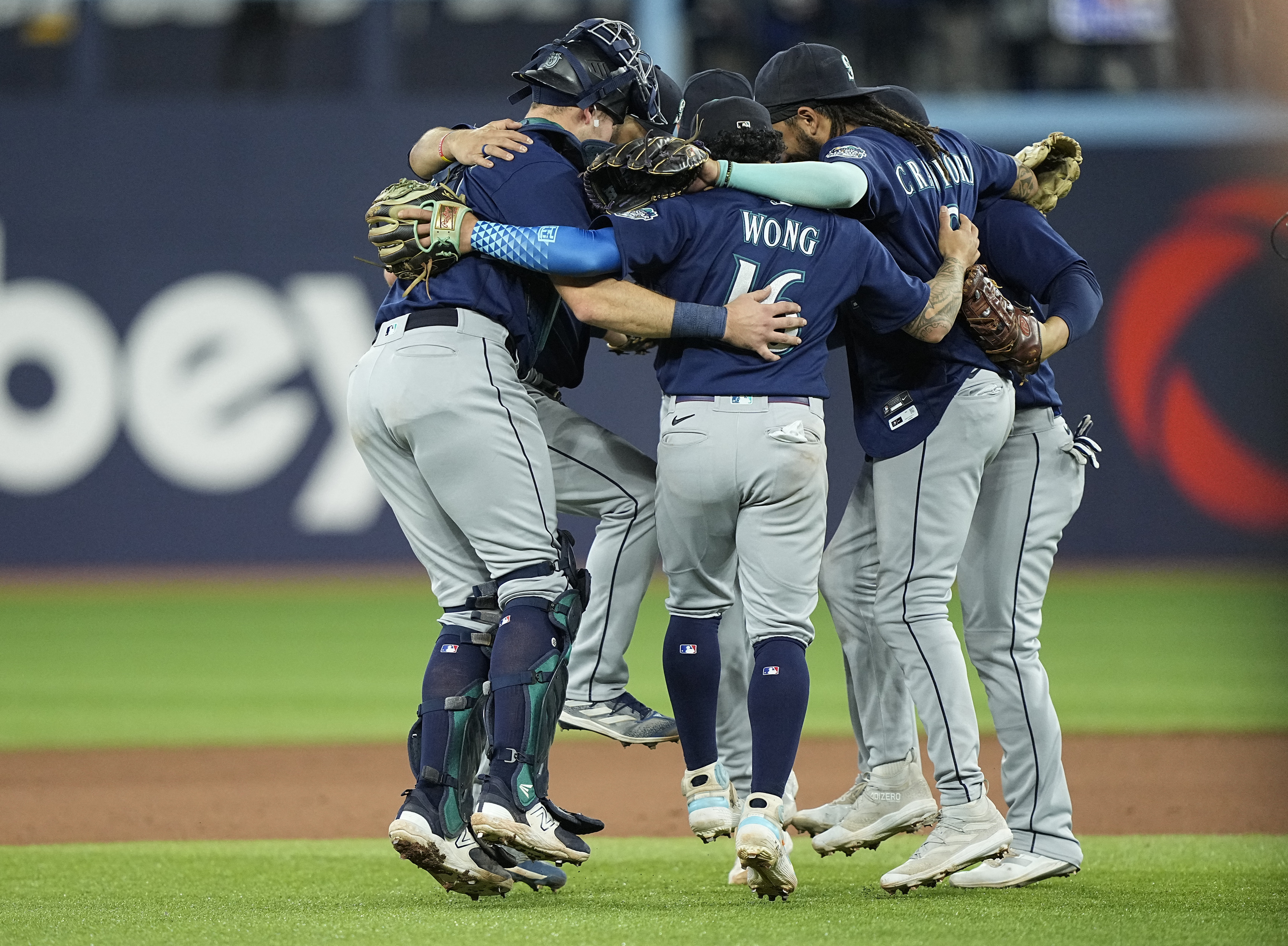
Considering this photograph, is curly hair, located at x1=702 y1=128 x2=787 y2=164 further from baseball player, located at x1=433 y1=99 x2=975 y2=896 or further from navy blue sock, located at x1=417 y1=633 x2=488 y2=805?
navy blue sock, located at x1=417 y1=633 x2=488 y2=805

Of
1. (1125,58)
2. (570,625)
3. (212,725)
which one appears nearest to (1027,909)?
(570,625)

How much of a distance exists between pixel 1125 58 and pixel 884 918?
13480 millimetres

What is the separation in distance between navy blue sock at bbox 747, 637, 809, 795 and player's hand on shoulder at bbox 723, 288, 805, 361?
0.75 m

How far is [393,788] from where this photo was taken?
6.28m

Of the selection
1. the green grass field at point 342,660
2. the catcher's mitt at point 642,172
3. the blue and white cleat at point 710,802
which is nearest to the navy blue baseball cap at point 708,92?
the catcher's mitt at point 642,172

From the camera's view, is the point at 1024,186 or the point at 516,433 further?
the point at 1024,186

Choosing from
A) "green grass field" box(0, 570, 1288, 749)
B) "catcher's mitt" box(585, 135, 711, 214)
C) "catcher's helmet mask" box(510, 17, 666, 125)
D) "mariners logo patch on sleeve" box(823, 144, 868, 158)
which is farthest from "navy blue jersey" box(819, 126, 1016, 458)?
"green grass field" box(0, 570, 1288, 749)

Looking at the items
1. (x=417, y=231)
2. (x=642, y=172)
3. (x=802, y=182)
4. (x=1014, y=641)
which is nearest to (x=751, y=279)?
(x=802, y=182)

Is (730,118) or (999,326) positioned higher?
(730,118)

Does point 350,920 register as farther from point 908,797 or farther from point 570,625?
point 908,797

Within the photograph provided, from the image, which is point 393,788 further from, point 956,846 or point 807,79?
point 807,79

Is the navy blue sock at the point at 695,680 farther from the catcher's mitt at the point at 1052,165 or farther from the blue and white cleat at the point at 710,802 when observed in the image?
the catcher's mitt at the point at 1052,165

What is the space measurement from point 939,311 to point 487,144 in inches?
48.4

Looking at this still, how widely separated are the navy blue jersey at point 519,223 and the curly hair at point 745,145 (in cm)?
35
